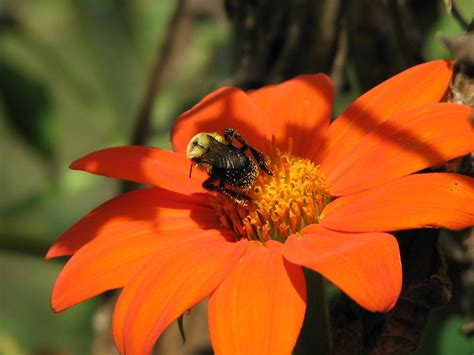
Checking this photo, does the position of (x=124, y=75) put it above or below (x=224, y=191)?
below

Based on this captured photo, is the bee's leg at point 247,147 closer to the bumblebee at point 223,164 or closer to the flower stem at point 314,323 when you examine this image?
the bumblebee at point 223,164

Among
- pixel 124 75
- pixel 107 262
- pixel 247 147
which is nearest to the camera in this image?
pixel 107 262

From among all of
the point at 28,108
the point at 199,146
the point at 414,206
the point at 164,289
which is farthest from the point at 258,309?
the point at 28,108

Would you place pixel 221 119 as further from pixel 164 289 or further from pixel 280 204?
pixel 164 289

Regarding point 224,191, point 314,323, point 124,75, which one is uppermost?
point 224,191

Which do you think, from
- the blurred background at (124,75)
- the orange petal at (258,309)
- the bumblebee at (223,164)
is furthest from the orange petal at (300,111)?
the orange petal at (258,309)

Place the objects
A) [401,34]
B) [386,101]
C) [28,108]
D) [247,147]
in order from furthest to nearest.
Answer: [28,108] → [401,34] → [247,147] → [386,101]

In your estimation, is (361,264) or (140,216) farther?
(140,216)

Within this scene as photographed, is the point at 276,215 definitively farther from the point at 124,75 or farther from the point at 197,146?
the point at 124,75
